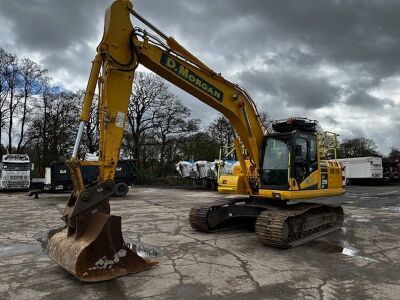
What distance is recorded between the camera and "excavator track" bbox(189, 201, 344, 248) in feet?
27.0

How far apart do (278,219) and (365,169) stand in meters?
28.9

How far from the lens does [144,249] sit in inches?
325

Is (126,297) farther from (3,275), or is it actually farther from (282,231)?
(282,231)

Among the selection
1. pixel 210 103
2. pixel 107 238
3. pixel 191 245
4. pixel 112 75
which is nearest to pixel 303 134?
pixel 210 103

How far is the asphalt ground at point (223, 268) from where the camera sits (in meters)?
5.58

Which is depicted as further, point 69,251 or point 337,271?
point 337,271

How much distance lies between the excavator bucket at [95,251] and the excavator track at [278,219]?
286 centimetres

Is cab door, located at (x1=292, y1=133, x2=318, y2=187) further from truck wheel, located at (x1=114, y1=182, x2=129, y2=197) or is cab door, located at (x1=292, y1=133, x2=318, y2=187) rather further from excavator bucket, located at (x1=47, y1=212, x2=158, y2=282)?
truck wheel, located at (x1=114, y1=182, x2=129, y2=197)

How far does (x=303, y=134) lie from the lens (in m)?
9.42

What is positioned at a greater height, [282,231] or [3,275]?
[282,231]

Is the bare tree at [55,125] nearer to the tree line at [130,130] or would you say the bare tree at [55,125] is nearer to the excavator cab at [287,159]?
the tree line at [130,130]

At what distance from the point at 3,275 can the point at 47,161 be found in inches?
1541

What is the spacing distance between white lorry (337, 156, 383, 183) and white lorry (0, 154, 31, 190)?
25.0 meters

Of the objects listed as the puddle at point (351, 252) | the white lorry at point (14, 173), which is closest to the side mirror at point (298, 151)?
the puddle at point (351, 252)
